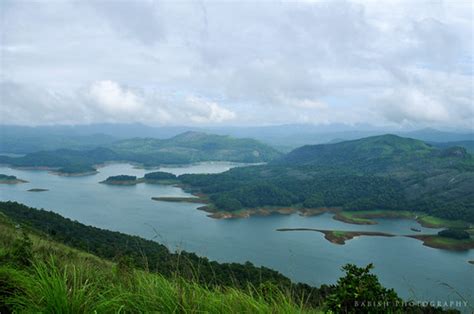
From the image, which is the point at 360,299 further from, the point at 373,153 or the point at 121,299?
the point at 373,153

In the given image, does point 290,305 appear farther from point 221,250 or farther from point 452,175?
point 452,175

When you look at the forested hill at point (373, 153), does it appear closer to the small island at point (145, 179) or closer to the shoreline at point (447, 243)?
the small island at point (145, 179)

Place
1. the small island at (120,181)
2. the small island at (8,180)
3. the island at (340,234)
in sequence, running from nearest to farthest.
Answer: the island at (340,234) < the small island at (8,180) < the small island at (120,181)

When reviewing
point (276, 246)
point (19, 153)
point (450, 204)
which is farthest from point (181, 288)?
point (19, 153)

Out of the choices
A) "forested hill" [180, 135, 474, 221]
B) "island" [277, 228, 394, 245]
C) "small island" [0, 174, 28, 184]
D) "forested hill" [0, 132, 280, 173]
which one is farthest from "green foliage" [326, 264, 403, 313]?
"forested hill" [0, 132, 280, 173]

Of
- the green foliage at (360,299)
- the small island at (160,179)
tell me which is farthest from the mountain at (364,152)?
A: the green foliage at (360,299)

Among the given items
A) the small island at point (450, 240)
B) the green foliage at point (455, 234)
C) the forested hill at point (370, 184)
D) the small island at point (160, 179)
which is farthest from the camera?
the small island at point (160, 179)

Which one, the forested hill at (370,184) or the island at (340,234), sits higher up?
the forested hill at (370,184)

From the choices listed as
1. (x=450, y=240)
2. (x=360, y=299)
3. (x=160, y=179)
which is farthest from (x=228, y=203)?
(x=360, y=299)
